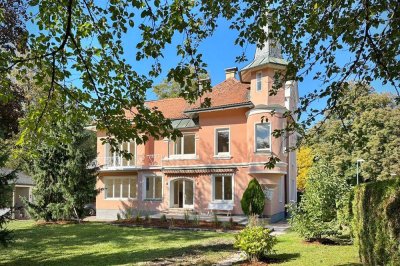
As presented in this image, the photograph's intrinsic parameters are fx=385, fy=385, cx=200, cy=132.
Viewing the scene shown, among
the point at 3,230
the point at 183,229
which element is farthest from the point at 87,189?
the point at 3,230

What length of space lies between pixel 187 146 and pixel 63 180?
28.8 feet

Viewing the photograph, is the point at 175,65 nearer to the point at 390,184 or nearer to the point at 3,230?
the point at 390,184

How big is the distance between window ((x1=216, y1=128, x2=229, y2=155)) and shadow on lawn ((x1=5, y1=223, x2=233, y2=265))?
8458 mm

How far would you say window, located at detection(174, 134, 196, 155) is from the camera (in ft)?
89.5

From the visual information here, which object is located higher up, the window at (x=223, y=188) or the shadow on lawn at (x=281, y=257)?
the window at (x=223, y=188)

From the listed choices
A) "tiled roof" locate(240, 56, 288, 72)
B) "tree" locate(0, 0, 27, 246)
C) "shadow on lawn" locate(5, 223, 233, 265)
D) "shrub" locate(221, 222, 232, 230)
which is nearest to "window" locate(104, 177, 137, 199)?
"shadow on lawn" locate(5, 223, 233, 265)

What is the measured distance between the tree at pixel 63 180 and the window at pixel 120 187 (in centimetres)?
600

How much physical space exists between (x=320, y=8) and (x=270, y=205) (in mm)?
17558

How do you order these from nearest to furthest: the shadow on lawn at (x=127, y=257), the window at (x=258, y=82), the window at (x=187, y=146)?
the shadow on lawn at (x=127, y=257) → the window at (x=258, y=82) → the window at (x=187, y=146)

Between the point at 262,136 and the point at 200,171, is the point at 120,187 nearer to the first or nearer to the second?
the point at 200,171

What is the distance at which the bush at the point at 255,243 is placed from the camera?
10.1 meters

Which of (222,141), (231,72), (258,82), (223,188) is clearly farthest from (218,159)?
(231,72)

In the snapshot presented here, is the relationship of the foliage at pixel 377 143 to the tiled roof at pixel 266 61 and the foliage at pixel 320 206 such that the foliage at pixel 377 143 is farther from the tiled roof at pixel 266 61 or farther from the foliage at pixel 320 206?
the foliage at pixel 320 206

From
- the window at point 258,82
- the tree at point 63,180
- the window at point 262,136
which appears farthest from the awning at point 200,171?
the tree at point 63,180
